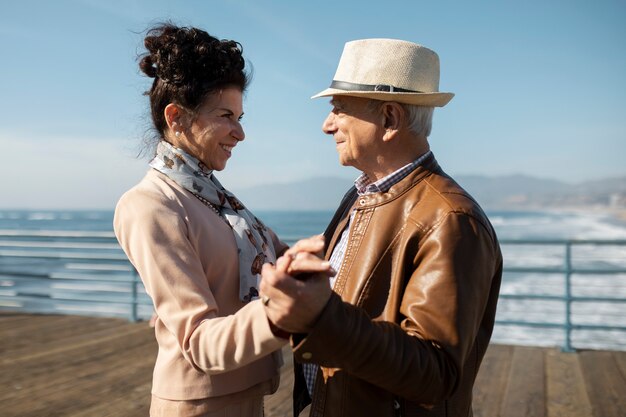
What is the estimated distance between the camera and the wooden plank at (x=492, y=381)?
11.6 feet

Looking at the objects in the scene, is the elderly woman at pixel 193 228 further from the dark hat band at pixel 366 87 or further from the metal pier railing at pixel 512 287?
the metal pier railing at pixel 512 287

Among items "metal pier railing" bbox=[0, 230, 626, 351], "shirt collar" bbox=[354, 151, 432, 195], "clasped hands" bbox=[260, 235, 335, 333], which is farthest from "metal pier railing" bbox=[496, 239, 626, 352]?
"clasped hands" bbox=[260, 235, 335, 333]

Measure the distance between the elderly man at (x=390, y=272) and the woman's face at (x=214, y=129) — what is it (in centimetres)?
27

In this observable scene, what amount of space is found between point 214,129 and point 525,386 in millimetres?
3243

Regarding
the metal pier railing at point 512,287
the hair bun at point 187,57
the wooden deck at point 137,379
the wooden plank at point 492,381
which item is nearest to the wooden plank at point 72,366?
the wooden deck at point 137,379

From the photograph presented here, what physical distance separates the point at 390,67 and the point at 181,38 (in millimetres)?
590

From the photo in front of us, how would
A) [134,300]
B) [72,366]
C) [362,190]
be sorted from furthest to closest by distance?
[134,300] < [72,366] < [362,190]

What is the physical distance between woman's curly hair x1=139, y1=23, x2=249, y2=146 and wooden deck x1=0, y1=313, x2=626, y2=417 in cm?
240

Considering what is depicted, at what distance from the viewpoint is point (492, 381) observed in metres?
4.02

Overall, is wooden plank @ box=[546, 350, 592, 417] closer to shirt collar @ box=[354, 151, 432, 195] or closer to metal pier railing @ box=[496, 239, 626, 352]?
metal pier railing @ box=[496, 239, 626, 352]

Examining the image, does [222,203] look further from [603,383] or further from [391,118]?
[603,383]

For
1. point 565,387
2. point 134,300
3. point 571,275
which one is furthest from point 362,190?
point 571,275

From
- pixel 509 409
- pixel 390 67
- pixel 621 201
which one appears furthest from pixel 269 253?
pixel 621 201

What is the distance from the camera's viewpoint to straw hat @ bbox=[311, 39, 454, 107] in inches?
58.9
